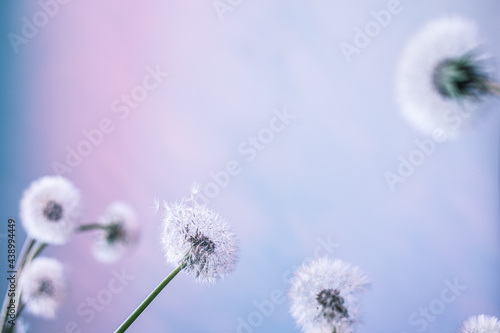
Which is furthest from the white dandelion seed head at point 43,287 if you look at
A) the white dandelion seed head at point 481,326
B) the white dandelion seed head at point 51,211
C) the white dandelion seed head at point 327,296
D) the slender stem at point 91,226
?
the white dandelion seed head at point 481,326

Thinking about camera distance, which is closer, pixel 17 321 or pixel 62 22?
pixel 17 321

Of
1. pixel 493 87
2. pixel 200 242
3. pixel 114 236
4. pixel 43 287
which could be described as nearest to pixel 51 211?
pixel 43 287

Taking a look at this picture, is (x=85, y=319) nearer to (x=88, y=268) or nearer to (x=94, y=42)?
(x=88, y=268)

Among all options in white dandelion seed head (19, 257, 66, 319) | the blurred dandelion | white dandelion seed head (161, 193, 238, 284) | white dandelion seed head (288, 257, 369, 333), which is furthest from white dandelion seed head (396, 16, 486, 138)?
white dandelion seed head (19, 257, 66, 319)

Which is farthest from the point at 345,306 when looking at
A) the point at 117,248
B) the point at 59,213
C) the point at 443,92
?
the point at 117,248

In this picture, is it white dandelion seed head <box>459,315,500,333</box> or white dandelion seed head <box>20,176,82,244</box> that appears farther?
white dandelion seed head <box>20,176,82,244</box>
